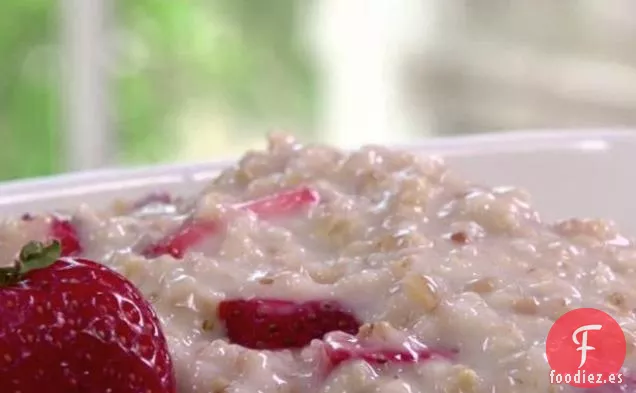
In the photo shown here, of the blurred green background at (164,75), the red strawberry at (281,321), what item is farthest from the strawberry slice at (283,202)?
the blurred green background at (164,75)

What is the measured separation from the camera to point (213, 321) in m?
0.86

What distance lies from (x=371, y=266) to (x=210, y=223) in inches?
6.7

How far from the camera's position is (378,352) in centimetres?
79

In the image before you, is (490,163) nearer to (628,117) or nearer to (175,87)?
(628,117)

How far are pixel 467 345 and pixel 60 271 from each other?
0.31m

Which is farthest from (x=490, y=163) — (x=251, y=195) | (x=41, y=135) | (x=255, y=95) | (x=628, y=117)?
(x=41, y=135)

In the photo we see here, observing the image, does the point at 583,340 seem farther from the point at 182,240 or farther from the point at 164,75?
the point at 164,75

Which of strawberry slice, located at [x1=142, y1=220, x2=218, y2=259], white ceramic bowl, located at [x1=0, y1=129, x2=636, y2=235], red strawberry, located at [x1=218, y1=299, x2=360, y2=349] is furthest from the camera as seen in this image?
white ceramic bowl, located at [x1=0, y1=129, x2=636, y2=235]

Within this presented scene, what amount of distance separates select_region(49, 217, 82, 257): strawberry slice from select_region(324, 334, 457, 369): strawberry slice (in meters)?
0.33

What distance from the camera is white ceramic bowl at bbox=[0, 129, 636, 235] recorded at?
137 cm

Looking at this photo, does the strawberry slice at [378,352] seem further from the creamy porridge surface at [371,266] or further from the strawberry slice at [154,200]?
the strawberry slice at [154,200]

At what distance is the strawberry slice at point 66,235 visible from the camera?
100 cm

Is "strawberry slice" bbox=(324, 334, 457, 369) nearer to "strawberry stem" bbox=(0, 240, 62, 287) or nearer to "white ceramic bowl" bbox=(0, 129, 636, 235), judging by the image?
"strawberry stem" bbox=(0, 240, 62, 287)

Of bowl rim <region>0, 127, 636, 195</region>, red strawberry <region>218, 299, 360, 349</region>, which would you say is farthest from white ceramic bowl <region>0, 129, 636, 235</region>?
red strawberry <region>218, 299, 360, 349</region>
